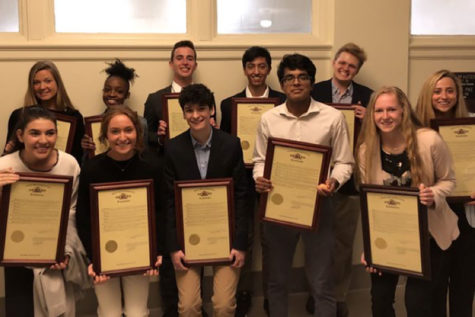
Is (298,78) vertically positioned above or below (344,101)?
above

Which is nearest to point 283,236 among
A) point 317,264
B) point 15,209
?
point 317,264

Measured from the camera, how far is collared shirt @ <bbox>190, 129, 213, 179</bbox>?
3.19 metres

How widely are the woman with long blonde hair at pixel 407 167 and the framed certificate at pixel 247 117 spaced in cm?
92

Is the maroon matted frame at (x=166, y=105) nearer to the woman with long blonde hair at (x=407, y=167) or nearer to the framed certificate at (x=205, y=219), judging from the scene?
the framed certificate at (x=205, y=219)

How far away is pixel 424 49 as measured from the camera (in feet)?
16.2

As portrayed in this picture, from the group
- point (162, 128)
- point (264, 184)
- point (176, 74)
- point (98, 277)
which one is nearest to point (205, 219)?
point (264, 184)

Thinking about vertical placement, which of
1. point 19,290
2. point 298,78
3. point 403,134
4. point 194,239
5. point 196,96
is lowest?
point 19,290

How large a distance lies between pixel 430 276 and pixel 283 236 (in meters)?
0.88

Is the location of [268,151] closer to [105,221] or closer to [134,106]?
[105,221]

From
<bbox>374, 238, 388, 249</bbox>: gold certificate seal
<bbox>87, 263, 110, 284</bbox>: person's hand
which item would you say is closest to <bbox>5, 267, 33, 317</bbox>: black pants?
<bbox>87, 263, 110, 284</bbox>: person's hand

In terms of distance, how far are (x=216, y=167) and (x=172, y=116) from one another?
77 centimetres

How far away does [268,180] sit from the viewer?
9.95 ft

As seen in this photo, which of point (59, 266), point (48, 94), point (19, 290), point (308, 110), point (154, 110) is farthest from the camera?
point (154, 110)

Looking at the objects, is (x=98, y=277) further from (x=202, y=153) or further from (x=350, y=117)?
(x=350, y=117)
